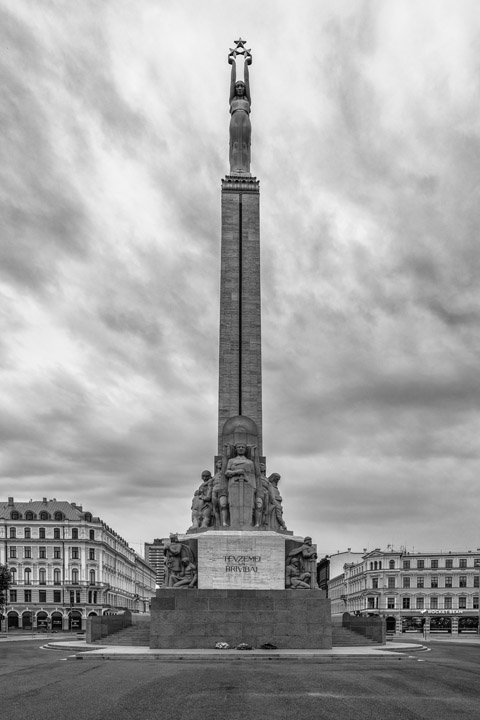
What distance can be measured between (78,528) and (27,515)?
6.96 metres

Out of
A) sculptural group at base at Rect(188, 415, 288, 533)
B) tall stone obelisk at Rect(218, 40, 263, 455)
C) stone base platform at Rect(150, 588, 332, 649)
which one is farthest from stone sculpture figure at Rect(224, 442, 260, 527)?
tall stone obelisk at Rect(218, 40, 263, 455)

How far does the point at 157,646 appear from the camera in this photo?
94.6ft

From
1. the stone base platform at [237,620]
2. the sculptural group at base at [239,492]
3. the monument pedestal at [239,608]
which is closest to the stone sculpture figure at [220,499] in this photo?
the sculptural group at base at [239,492]

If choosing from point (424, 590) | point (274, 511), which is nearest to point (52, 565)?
point (424, 590)

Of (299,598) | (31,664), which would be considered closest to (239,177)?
(299,598)

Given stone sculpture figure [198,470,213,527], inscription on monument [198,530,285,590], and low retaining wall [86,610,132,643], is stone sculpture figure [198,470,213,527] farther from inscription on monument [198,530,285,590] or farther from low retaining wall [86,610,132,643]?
low retaining wall [86,610,132,643]

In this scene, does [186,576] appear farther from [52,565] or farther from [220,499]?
[52,565]

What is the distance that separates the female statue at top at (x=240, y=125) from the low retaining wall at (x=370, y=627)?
26652mm

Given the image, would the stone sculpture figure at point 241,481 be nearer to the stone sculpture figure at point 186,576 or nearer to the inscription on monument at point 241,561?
the inscription on monument at point 241,561

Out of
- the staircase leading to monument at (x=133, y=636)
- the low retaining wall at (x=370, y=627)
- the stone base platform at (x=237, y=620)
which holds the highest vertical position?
the stone base platform at (x=237, y=620)

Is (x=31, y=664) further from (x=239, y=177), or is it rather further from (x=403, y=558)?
(x=403, y=558)

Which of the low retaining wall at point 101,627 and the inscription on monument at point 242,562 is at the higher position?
the inscription on monument at point 242,562

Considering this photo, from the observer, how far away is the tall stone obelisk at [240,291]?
44.0 metres

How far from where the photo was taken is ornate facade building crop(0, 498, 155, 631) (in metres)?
103
